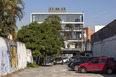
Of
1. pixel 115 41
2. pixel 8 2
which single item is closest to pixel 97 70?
pixel 115 41

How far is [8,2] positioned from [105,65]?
10958 millimetres

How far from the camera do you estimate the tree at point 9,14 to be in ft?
59.6

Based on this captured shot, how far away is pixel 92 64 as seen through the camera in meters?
21.6

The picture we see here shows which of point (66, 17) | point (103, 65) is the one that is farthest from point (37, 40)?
point (66, 17)

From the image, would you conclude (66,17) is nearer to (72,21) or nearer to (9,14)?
(72,21)

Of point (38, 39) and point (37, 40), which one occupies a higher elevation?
point (38, 39)

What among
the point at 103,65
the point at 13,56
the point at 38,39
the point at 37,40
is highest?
the point at 38,39

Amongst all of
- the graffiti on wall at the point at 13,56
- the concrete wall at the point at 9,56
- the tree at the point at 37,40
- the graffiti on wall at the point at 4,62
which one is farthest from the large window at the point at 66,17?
the graffiti on wall at the point at 4,62

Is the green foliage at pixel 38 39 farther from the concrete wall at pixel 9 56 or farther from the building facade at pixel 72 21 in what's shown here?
the building facade at pixel 72 21

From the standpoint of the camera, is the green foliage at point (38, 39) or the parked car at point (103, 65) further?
the green foliage at point (38, 39)

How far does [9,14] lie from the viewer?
18875 millimetres

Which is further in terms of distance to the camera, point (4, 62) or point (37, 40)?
point (37, 40)

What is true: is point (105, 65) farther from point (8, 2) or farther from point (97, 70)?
point (8, 2)

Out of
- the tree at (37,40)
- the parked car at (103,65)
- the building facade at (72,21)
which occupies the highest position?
the building facade at (72,21)
